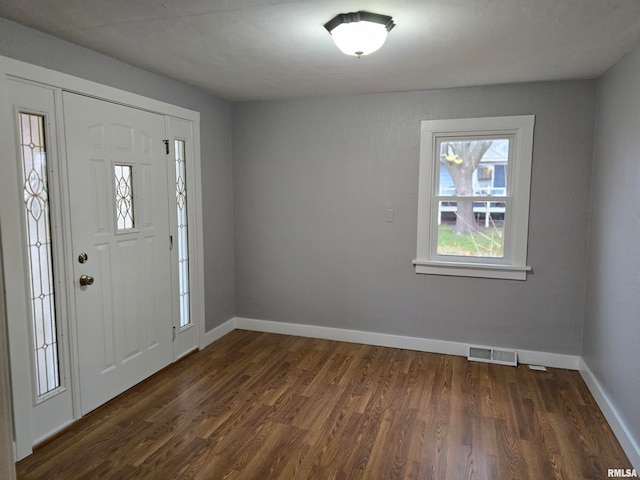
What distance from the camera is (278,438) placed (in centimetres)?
257

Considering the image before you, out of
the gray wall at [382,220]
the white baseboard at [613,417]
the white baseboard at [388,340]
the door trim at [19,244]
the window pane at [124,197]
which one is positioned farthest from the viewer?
the white baseboard at [388,340]

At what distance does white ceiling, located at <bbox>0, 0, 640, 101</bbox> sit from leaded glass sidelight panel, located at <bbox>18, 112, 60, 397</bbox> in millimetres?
607

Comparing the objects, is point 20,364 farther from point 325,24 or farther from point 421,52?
point 421,52

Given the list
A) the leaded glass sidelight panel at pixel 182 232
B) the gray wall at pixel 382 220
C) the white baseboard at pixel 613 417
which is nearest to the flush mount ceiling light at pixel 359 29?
the gray wall at pixel 382 220

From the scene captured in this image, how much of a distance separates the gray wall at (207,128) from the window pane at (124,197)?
0.58 metres

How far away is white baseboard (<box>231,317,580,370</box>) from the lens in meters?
3.59

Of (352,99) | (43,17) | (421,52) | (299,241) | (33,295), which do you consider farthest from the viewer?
(299,241)

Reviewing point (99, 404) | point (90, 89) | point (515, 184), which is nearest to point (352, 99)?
point (515, 184)

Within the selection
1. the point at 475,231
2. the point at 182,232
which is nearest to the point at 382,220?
the point at 475,231

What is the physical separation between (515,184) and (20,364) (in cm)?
371

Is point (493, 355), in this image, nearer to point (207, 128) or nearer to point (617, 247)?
point (617, 247)

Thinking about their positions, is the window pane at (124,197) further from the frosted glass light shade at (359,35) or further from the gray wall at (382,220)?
the frosted glass light shade at (359,35)

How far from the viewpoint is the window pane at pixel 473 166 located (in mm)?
3621

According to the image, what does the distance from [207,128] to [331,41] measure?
1.84 meters
